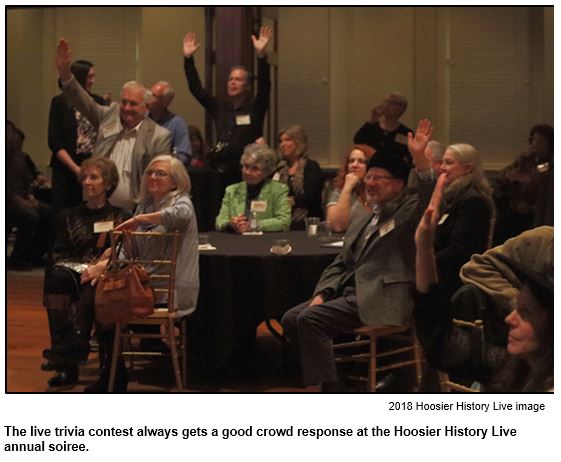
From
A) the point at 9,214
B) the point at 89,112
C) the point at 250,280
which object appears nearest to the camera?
the point at 250,280

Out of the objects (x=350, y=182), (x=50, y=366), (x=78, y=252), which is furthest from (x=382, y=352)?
(x=50, y=366)

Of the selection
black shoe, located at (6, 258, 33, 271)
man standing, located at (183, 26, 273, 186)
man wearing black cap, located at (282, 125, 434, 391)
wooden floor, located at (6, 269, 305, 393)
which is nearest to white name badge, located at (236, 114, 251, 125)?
man standing, located at (183, 26, 273, 186)

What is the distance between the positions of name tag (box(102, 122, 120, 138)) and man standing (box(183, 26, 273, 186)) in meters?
0.90

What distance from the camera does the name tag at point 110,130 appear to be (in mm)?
5910

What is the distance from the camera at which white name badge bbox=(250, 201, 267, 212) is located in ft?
18.7

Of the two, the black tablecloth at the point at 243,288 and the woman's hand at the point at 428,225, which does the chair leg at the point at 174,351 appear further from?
the woman's hand at the point at 428,225

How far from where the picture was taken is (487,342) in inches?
130

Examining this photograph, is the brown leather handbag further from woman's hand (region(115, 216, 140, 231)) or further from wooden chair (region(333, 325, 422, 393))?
wooden chair (region(333, 325, 422, 393))

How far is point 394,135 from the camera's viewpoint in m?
7.32

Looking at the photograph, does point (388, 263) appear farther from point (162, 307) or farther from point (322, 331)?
point (162, 307)
